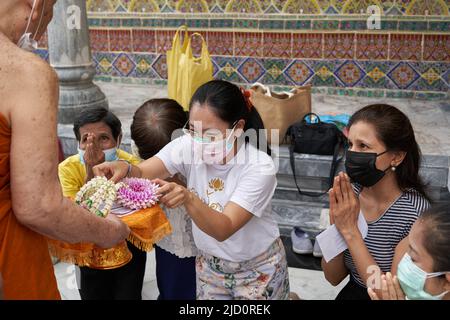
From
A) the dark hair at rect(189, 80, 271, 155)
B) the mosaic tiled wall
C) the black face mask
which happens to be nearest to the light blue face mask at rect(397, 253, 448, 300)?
the black face mask

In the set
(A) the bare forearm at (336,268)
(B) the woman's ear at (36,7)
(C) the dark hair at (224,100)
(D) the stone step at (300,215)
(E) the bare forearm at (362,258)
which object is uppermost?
(B) the woman's ear at (36,7)

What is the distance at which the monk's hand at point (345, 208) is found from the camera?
7.81 feet

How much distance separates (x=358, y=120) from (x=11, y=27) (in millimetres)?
1545

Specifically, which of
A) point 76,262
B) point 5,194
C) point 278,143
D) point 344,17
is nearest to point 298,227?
point 278,143

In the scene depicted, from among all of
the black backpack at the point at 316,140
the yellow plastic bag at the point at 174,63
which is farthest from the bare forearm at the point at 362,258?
the yellow plastic bag at the point at 174,63

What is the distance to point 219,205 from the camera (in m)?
2.61

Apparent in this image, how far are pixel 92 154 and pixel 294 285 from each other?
6.18 feet

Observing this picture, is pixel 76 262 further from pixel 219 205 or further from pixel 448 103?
pixel 448 103

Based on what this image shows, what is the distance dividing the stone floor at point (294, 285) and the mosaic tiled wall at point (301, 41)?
4.06 metres

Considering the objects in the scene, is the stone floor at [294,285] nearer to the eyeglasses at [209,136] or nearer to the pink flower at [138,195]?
the pink flower at [138,195]

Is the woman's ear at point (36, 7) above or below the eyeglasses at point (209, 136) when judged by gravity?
above

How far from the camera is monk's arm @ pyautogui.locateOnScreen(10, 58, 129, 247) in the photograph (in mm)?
1761

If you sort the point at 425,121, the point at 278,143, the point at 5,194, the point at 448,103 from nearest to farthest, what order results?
the point at 5,194 < the point at 278,143 < the point at 425,121 < the point at 448,103

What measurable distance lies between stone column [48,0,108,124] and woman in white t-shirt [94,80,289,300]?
3593 millimetres
